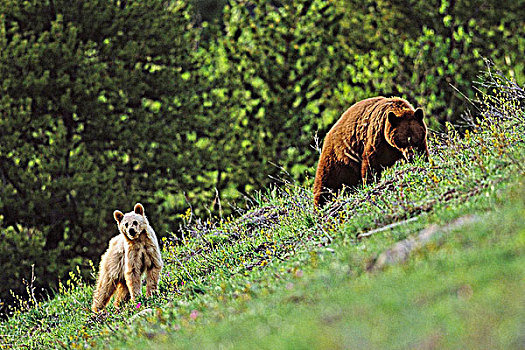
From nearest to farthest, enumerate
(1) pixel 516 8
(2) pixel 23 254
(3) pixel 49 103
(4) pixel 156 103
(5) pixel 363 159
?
(5) pixel 363 159, (2) pixel 23 254, (3) pixel 49 103, (4) pixel 156 103, (1) pixel 516 8

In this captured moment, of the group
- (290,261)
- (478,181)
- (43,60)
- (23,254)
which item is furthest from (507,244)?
(43,60)

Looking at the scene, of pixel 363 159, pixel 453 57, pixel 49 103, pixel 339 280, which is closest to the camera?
pixel 339 280

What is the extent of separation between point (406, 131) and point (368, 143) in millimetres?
489

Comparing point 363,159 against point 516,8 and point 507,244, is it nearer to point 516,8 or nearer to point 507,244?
point 507,244

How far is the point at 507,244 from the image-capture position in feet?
14.3

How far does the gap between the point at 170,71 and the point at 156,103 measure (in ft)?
2.82

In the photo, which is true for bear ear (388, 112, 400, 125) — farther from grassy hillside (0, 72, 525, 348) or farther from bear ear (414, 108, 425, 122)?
grassy hillside (0, 72, 525, 348)

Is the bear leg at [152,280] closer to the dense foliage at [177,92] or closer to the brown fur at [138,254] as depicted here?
the brown fur at [138,254]

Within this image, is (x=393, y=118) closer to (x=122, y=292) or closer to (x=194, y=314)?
(x=194, y=314)

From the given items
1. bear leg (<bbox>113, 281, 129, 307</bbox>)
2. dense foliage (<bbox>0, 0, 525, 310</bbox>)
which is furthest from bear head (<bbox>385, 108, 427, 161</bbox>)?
dense foliage (<bbox>0, 0, 525, 310</bbox>)

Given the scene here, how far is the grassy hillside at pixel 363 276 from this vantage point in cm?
383

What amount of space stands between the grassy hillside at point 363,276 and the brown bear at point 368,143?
233 millimetres

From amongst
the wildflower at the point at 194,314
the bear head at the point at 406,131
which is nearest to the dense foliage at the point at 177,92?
the bear head at the point at 406,131

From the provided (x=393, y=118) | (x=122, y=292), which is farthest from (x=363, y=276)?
(x=122, y=292)
